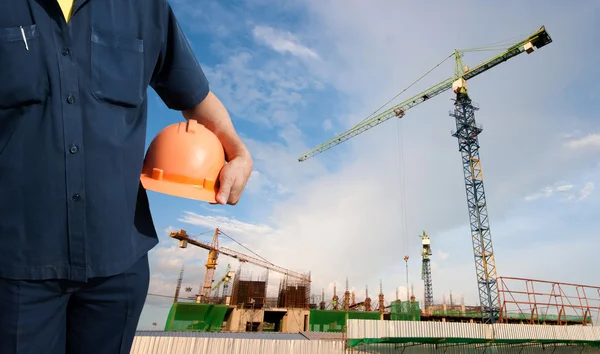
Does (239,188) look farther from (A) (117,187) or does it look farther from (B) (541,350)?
(B) (541,350)

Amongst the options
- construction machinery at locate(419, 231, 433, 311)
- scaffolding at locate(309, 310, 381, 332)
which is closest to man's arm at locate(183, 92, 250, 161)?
scaffolding at locate(309, 310, 381, 332)

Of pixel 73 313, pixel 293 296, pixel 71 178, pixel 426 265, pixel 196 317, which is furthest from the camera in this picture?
pixel 426 265

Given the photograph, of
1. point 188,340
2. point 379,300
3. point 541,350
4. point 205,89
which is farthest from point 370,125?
point 205,89

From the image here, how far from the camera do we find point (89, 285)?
1.18 meters

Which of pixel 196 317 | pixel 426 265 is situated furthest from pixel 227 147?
pixel 426 265

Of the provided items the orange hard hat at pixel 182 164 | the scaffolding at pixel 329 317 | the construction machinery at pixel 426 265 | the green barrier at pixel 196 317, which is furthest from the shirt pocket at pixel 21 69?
the construction machinery at pixel 426 265

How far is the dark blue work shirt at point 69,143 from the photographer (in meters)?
1.06

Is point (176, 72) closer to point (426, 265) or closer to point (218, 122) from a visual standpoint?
point (218, 122)

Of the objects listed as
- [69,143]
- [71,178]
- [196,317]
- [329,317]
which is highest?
[329,317]

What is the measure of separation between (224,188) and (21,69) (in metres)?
0.77

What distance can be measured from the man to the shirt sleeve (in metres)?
0.19

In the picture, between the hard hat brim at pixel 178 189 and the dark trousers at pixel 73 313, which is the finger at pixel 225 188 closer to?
the hard hat brim at pixel 178 189

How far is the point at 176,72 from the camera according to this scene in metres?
1.60

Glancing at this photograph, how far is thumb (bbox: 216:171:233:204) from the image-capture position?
4.65 feet
